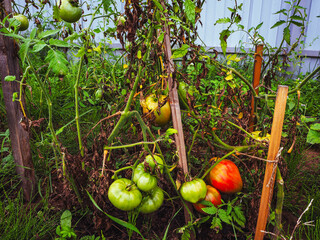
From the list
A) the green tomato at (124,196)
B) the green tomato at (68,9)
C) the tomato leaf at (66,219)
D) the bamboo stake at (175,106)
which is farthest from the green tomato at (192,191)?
the green tomato at (68,9)

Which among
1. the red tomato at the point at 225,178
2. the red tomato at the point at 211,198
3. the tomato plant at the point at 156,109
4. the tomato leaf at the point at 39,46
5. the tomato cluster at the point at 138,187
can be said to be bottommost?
the red tomato at the point at 211,198

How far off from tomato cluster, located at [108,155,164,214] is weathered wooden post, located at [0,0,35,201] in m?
0.46

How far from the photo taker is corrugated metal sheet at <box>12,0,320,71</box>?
Answer: 350cm

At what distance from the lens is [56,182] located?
4.80ft

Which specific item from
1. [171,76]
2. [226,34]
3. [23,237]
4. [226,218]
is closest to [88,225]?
[23,237]

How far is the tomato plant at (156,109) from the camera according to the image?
1.08m

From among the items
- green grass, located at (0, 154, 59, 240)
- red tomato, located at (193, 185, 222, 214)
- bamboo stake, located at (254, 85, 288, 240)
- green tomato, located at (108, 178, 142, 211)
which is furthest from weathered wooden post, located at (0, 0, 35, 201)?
bamboo stake, located at (254, 85, 288, 240)

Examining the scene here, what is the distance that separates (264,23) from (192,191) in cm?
374

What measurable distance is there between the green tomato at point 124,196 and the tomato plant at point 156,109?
1.00 feet

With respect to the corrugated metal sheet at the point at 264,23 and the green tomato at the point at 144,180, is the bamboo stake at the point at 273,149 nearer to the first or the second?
the green tomato at the point at 144,180

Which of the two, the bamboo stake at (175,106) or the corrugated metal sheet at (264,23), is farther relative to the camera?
the corrugated metal sheet at (264,23)

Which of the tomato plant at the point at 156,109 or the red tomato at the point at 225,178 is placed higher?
→ the tomato plant at the point at 156,109

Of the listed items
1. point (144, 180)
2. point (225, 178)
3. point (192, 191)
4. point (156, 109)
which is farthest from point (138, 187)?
point (225, 178)

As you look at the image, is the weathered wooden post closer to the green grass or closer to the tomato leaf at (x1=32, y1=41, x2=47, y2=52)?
the green grass
